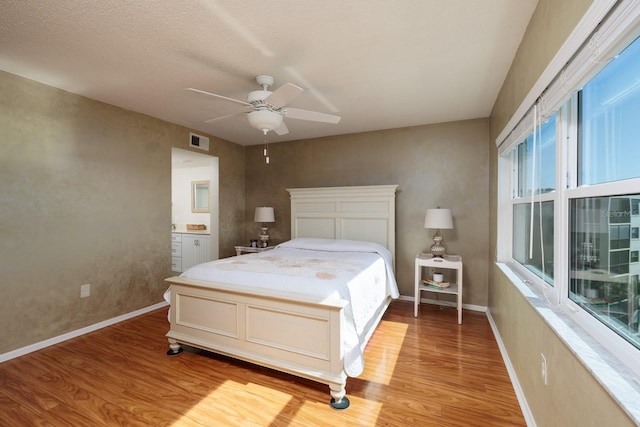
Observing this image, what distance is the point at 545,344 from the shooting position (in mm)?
1420

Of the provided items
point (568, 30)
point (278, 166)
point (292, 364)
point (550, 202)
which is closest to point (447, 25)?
point (568, 30)

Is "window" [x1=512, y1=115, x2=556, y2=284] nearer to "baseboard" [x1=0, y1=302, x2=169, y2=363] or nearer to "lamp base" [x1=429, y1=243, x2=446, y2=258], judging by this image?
"lamp base" [x1=429, y1=243, x2=446, y2=258]

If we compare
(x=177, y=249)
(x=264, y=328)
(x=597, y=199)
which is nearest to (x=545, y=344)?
(x=597, y=199)

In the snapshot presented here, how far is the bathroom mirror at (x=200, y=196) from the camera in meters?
5.80

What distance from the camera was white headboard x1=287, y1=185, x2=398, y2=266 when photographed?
12.8ft

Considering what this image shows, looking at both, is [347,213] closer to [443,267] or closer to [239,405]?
[443,267]

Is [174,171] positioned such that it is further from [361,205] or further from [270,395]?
[270,395]

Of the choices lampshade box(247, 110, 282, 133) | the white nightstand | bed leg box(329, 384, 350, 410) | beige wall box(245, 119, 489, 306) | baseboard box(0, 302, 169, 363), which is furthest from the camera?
beige wall box(245, 119, 489, 306)

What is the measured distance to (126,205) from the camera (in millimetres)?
3369

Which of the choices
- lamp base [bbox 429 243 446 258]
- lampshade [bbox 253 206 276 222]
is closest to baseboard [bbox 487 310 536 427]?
lamp base [bbox 429 243 446 258]

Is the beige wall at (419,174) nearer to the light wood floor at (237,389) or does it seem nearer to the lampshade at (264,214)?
the lampshade at (264,214)

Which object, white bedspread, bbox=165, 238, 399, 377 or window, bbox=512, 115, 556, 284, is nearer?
window, bbox=512, 115, 556, 284

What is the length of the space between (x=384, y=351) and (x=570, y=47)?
2.39 m

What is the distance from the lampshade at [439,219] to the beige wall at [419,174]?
1.17ft
